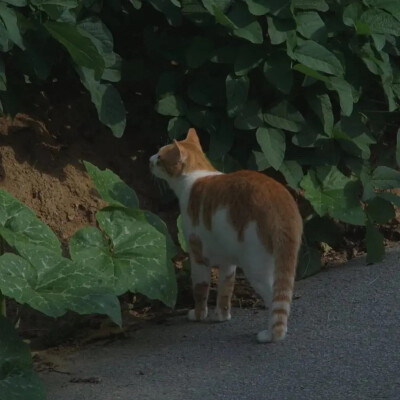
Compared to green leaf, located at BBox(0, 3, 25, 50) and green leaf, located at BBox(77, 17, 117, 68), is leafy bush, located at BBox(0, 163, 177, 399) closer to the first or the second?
green leaf, located at BBox(77, 17, 117, 68)

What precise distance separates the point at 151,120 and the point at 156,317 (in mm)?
1372

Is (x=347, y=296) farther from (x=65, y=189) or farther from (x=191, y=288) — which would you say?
(x=65, y=189)

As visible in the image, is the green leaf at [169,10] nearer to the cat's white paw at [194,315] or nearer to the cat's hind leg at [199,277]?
the cat's hind leg at [199,277]

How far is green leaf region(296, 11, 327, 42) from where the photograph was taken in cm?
617

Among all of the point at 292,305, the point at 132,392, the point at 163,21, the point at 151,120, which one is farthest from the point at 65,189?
the point at 132,392

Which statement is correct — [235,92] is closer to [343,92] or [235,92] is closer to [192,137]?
[192,137]

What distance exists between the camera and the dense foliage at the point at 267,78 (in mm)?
5996

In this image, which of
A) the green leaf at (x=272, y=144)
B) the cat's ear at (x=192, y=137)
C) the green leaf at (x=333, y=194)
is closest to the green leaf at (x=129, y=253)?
the cat's ear at (x=192, y=137)

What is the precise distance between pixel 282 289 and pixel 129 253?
32.7 inches

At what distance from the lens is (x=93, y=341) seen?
18.6 feet

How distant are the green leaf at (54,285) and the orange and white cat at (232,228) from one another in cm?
78

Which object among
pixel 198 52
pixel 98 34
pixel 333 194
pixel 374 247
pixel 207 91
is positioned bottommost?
pixel 374 247

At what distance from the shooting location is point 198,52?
20.2 ft

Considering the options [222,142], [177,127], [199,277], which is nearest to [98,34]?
[177,127]
